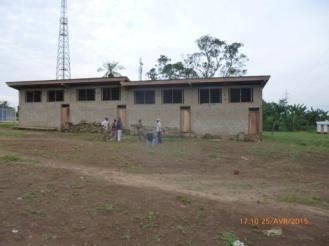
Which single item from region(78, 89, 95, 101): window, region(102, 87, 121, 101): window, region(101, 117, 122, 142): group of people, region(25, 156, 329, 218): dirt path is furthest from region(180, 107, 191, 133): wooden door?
region(25, 156, 329, 218): dirt path

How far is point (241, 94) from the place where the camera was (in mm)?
22500

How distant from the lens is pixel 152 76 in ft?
154

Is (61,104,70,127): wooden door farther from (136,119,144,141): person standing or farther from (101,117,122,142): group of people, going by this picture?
(136,119,144,141): person standing

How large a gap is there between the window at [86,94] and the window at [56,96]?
1.56 m

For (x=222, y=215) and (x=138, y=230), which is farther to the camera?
(x=222, y=215)

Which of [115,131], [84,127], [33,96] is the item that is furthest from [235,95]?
[33,96]

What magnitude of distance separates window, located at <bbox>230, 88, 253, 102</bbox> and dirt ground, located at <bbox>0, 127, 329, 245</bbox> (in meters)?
11.2

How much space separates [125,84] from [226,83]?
7.12 meters

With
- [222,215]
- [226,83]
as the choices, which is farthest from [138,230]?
[226,83]

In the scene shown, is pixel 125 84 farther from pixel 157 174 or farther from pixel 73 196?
pixel 73 196

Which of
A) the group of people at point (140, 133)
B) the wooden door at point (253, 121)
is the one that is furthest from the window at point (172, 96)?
the wooden door at point (253, 121)

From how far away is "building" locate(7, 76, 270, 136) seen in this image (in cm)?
2242

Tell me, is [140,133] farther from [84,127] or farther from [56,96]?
[56,96]

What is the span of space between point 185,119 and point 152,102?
2.75 meters
